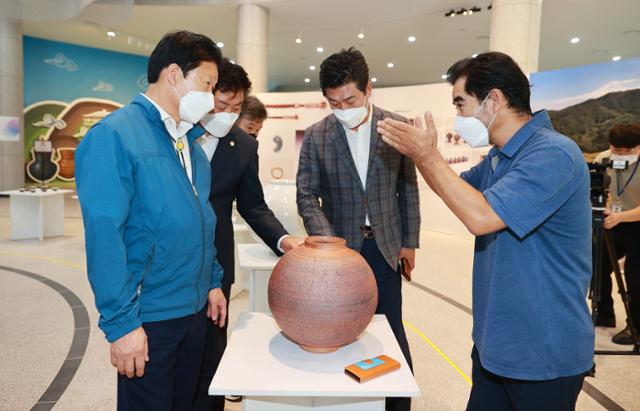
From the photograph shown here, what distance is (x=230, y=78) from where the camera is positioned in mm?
2004

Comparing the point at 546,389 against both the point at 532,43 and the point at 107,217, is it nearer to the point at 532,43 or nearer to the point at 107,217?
the point at 107,217

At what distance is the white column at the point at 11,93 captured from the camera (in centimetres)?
1180

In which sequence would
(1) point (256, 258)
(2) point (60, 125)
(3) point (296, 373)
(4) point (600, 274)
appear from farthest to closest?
1. (2) point (60, 125)
2. (4) point (600, 274)
3. (1) point (256, 258)
4. (3) point (296, 373)

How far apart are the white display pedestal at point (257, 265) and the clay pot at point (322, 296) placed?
A: 94 cm

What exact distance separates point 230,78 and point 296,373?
4.27ft

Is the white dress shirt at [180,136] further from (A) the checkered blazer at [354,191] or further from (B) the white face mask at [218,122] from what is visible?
(A) the checkered blazer at [354,191]

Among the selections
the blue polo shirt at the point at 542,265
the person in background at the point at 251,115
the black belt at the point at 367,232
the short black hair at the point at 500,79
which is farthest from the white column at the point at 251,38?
the blue polo shirt at the point at 542,265

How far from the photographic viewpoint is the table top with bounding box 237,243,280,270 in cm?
239

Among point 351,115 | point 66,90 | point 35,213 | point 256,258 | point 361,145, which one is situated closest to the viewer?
point 351,115

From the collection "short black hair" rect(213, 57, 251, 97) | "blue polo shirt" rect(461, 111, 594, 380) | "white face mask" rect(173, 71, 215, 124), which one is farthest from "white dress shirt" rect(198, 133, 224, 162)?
"blue polo shirt" rect(461, 111, 594, 380)

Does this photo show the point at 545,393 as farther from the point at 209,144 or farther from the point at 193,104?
the point at 209,144

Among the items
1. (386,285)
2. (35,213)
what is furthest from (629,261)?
(35,213)

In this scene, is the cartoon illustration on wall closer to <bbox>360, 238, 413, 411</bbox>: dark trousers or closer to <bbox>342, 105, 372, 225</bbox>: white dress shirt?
<bbox>342, 105, 372, 225</bbox>: white dress shirt

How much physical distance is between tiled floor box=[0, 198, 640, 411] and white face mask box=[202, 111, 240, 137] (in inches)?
61.4
